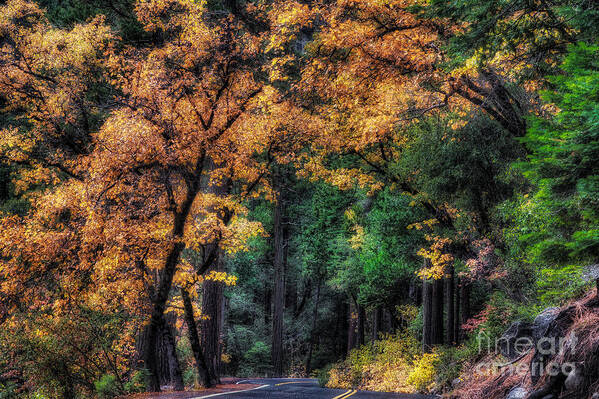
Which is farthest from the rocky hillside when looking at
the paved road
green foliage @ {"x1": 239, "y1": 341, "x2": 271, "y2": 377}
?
green foliage @ {"x1": 239, "y1": 341, "x2": 271, "y2": 377}

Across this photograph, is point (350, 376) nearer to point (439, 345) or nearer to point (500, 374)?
point (439, 345)

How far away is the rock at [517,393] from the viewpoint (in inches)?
265

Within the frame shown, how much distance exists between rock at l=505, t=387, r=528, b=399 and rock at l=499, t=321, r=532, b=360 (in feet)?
4.14

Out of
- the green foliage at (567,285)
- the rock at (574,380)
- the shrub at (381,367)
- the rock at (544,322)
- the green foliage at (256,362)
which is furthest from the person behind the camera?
the green foliage at (256,362)

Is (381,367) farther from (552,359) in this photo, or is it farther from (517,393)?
(552,359)

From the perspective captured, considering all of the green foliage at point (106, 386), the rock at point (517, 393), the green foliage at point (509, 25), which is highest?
the green foliage at point (509, 25)

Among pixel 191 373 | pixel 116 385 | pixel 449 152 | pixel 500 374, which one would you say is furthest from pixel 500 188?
pixel 191 373

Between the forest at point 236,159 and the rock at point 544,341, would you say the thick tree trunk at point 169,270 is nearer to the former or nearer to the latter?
the forest at point 236,159

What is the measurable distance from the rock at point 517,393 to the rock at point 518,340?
1.26m

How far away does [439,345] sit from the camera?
1892 centimetres

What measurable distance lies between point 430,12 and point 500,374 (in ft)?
21.8

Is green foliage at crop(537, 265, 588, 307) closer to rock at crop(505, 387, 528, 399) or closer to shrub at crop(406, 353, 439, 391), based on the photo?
rock at crop(505, 387, 528, 399)

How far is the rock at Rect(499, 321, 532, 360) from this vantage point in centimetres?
837

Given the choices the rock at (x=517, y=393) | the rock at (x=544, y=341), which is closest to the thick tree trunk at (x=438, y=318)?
the rock at (x=544, y=341)
